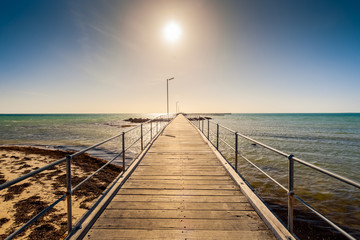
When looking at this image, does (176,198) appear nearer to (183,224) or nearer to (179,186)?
(179,186)

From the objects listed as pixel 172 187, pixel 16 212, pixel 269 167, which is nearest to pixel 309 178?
pixel 269 167

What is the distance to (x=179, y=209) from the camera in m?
3.12

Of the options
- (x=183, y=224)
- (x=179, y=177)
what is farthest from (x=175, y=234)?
(x=179, y=177)

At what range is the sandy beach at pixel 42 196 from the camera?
4.46 meters

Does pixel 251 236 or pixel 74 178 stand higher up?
pixel 251 236

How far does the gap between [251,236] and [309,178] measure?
22.7ft

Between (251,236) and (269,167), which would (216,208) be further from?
(269,167)

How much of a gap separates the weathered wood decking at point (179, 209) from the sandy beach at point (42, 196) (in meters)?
2.39

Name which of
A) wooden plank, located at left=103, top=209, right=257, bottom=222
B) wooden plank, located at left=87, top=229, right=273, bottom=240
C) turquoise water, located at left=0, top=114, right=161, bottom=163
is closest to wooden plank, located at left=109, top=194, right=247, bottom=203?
wooden plank, located at left=103, top=209, right=257, bottom=222

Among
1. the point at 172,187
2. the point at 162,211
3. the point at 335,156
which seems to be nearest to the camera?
the point at 162,211

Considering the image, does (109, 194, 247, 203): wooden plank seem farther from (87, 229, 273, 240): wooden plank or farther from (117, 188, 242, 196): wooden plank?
(87, 229, 273, 240): wooden plank

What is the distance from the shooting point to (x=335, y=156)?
12148mm

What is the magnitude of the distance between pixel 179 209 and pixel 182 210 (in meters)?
0.06

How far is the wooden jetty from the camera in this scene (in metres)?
2.54
